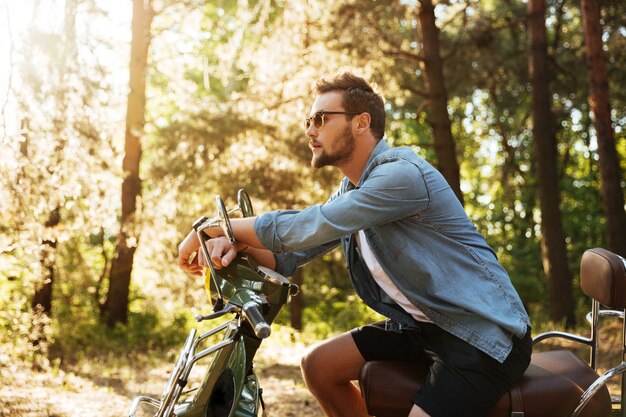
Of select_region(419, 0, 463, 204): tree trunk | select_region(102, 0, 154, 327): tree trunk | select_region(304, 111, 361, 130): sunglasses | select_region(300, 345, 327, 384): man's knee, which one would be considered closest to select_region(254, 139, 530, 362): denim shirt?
select_region(304, 111, 361, 130): sunglasses

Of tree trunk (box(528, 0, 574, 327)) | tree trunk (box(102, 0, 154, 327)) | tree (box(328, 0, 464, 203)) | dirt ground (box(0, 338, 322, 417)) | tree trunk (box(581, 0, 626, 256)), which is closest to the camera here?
dirt ground (box(0, 338, 322, 417))

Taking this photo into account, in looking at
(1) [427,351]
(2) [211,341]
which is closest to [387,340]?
(1) [427,351]

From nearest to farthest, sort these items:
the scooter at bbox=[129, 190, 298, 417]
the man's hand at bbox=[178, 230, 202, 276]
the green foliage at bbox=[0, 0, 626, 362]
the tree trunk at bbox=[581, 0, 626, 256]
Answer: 1. the scooter at bbox=[129, 190, 298, 417]
2. the man's hand at bbox=[178, 230, 202, 276]
3. the green foliage at bbox=[0, 0, 626, 362]
4. the tree trunk at bbox=[581, 0, 626, 256]

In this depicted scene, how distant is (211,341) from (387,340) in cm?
773

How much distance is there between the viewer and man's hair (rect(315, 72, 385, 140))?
2955 millimetres

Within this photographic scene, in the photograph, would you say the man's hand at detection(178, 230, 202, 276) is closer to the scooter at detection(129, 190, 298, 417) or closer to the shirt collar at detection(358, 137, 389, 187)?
the scooter at detection(129, 190, 298, 417)

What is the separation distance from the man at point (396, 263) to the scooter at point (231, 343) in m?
0.07

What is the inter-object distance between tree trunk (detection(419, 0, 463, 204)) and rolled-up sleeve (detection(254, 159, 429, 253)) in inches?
384

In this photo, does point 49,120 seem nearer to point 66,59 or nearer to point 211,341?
point 66,59

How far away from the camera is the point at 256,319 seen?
231 centimetres

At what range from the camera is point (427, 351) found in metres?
2.83

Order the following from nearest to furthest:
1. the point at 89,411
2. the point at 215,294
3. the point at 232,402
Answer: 1. the point at 232,402
2. the point at 215,294
3. the point at 89,411

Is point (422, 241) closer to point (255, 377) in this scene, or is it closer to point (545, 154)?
point (255, 377)

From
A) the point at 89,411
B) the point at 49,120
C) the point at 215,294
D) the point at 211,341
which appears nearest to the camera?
the point at 215,294
